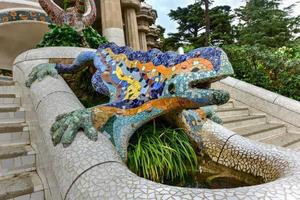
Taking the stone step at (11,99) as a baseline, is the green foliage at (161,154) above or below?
below

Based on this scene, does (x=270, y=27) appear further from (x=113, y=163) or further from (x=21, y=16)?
(x=113, y=163)

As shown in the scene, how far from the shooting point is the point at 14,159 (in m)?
2.70

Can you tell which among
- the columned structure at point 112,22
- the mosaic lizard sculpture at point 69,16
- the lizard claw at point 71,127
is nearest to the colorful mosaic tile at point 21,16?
the columned structure at point 112,22

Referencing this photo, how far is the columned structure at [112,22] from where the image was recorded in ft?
33.1

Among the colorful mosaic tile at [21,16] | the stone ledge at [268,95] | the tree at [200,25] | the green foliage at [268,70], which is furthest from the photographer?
the tree at [200,25]

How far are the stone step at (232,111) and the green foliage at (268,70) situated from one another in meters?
1.29

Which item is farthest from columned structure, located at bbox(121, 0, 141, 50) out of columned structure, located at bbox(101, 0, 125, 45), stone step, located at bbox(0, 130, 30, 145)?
stone step, located at bbox(0, 130, 30, 145)

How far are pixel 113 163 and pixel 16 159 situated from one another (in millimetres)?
1363

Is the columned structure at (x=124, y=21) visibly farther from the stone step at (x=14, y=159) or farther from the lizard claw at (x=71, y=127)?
the lizard claw at (x=71, y=127)

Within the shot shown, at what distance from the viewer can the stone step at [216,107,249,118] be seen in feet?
18.9

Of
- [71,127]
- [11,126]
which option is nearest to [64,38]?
[11,126]

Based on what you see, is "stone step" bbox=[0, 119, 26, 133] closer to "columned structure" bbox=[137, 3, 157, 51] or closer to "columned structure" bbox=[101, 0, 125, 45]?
"columned structure" bbox=[101, 0, 125, 45]

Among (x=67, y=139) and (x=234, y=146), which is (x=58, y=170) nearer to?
(x=67, y=139)

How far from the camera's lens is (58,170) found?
1992 millimetres
